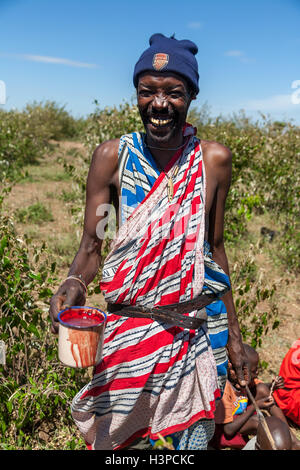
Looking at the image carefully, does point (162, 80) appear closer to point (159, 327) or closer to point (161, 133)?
point (161, 133)

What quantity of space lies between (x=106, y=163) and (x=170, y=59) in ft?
1.37

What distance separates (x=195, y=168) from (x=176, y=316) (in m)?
0.53

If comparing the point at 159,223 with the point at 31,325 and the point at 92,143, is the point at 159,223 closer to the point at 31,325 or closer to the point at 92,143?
the point at 31,325

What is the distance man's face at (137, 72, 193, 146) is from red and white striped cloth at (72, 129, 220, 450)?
11 centimetres

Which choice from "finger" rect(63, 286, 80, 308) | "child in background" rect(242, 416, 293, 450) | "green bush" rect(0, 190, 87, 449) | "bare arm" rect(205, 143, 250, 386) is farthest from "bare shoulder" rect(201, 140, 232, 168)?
"child in background" rect(242, 416, 293, 450)

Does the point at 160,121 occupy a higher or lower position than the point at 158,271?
higher

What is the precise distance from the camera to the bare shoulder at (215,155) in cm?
163

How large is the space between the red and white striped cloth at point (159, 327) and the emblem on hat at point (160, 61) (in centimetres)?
29

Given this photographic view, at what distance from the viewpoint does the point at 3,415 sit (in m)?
2.17

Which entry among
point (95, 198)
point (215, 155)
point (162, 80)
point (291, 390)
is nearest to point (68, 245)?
point (291, 390)

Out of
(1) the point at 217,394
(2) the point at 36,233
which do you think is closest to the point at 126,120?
(2) the point at 36,233

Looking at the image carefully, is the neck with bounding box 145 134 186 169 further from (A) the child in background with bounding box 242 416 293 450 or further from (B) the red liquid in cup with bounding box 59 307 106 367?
(A) the child in background with bounding box 242 416 293 450

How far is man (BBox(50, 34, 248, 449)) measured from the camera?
150 cm

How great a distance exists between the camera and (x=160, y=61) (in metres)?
1.48
